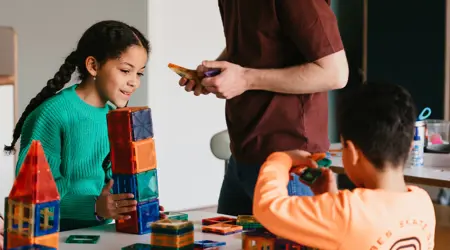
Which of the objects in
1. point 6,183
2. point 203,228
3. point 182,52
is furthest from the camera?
point 182,52

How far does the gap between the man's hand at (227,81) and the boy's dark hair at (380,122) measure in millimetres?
455

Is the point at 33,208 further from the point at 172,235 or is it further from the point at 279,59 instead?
the point at 279,59

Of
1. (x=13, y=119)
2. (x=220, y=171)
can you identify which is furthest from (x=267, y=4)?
(x=220, y=171)

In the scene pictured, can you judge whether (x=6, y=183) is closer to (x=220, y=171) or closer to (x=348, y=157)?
(x=348, y=157)

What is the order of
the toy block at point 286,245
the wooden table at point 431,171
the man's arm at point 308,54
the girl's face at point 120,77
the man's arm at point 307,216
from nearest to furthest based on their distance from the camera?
the man's arm at point 307,216
the toy block at point 286,245
the man's arm at point 308,54
the girl's face at point 120,77
the wooden table at point 431,171

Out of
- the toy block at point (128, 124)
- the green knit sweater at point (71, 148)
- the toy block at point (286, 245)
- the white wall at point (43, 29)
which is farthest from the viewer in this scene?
the white wall at point (43, 29)

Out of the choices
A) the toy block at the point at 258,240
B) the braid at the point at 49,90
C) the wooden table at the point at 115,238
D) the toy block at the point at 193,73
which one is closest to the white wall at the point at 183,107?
the braid at the point at 49,90

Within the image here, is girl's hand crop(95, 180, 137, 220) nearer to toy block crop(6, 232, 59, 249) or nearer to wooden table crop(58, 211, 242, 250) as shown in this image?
wooden table crop(58, 211, 242, 250)

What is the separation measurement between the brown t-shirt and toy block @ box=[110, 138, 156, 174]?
28 cm

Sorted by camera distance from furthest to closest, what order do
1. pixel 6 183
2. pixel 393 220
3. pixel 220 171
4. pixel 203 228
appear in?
pixel 220 171 → pixel 6 183 → pixel 203 228 → pixel 393 220

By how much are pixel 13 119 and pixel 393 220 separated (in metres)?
1.45

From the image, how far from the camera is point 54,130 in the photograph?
1.82m

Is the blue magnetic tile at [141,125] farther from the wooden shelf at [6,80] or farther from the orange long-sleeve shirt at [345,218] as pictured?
the wooden shelf at [6,80]

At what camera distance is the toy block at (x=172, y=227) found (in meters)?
1.39
